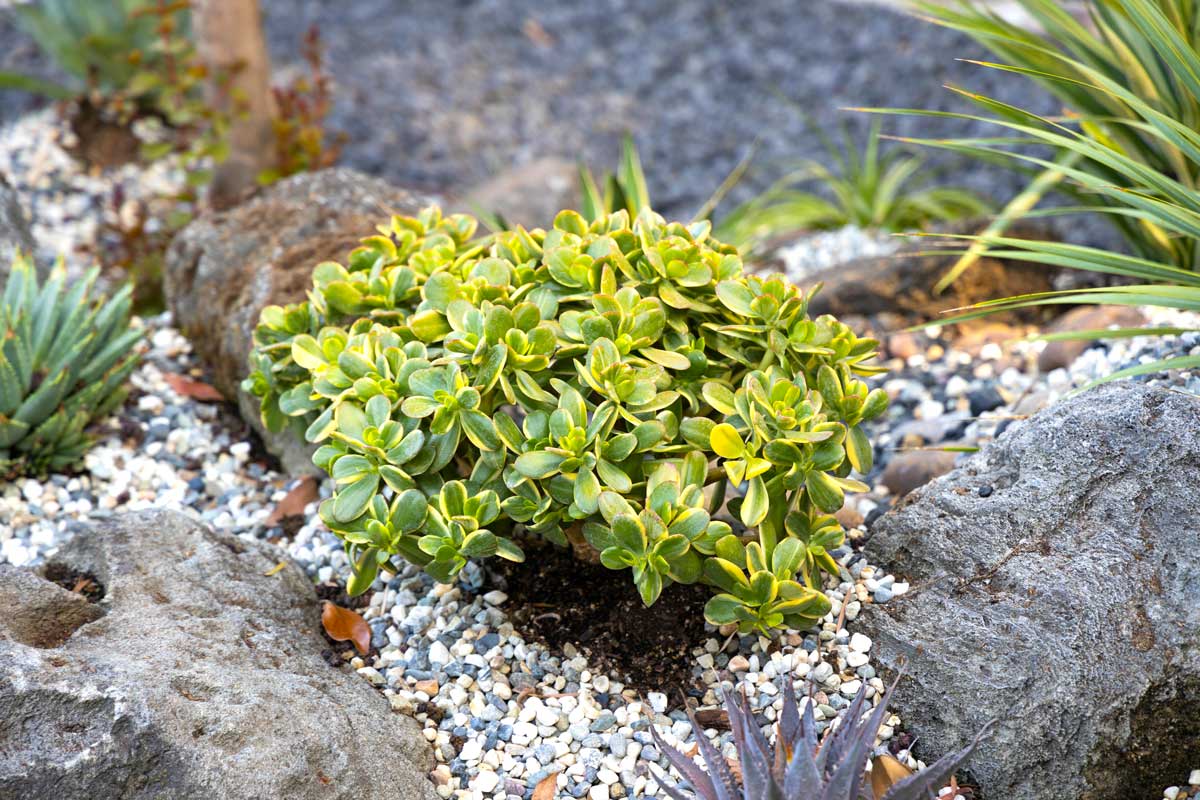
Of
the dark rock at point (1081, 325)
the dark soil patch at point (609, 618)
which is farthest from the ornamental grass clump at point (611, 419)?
the dark rock at point (1081, 325)

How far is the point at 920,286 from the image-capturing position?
13.5 ft

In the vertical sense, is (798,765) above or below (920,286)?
above

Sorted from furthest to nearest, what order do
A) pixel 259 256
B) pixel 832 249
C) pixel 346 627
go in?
pixel 832 249, pixel 259 256, pixel 346 627

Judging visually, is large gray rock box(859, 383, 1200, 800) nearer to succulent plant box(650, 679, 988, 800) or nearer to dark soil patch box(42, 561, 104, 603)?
succulent plant box(650, 679, 988, 800)

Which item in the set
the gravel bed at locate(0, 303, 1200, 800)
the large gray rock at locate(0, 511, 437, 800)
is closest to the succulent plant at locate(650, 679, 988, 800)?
the gravel bed at locate(0, 303, 1200, 800)

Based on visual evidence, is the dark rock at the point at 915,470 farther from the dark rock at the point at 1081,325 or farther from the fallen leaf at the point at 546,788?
the fallen leaf at the point at 546,788

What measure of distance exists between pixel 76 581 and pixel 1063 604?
6.80ft

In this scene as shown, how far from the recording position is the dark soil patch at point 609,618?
2.35m

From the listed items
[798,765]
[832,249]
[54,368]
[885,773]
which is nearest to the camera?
[798,765]

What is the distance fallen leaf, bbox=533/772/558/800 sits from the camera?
2145 mm

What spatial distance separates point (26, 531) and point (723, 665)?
1841 millimetres

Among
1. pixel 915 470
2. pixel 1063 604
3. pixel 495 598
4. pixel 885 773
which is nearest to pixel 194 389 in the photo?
pixel 495 598

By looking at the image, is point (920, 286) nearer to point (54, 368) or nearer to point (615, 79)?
point (54, 368)

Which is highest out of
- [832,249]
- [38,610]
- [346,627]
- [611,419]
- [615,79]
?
[611,419]
